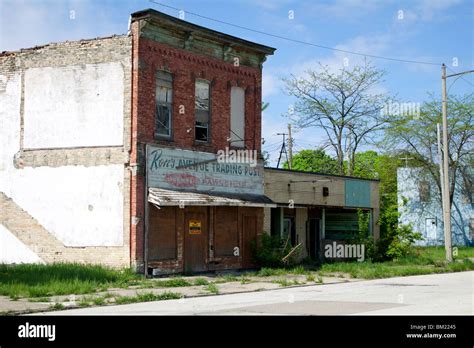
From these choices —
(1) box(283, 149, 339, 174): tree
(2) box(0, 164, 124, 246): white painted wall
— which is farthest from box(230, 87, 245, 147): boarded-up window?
(1) box(283, 149, 339, 174): tree

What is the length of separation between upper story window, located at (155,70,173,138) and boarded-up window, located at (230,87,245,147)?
3473mm

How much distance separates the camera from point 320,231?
112 feet

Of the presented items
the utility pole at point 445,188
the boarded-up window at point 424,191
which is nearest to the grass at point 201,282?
the utility pole at point 445,188

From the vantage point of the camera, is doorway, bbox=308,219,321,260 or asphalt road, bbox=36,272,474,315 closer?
asphalt road, bbox=36,272,474,315

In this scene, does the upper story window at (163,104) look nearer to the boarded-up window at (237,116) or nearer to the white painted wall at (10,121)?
the boarded-up window at (237,116)

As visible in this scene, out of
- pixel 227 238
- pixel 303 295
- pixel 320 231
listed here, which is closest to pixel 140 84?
pixel 227 238

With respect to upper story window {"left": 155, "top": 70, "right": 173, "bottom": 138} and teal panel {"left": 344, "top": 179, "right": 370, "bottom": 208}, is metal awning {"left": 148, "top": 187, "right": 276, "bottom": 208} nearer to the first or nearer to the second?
upper story window {"left": 155, "top": 70, "right": 173, "bottom": 138}

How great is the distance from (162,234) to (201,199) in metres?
1.87

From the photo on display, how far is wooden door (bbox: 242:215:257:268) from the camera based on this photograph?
90.0 feet

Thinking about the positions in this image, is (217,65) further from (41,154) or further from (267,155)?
(267,155)

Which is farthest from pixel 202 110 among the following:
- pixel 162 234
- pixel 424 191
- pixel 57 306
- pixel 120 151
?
pixel 424 191

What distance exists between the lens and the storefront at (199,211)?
2330cm

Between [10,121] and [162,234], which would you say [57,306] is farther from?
[10,121]
